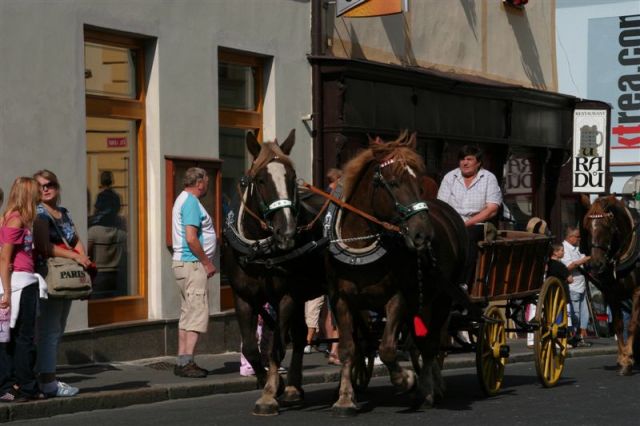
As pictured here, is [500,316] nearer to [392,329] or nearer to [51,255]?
[392,329]

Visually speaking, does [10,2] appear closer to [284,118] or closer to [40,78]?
[40,78]

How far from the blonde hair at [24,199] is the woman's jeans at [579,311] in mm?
11463

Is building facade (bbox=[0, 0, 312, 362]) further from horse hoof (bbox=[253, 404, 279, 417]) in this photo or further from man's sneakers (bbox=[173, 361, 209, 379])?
horse hoof (bbox=[253, 404, 279, 417])

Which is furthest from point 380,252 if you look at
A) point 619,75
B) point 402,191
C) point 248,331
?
point 619,75

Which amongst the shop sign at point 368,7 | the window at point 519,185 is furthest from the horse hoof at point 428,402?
the window at point 519,185

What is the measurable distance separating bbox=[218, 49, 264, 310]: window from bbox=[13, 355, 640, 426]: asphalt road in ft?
13.5

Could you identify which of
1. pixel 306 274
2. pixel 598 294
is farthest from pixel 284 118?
pixel 598 294

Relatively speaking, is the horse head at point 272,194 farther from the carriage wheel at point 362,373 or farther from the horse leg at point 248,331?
the carriage wheel at point 362,373

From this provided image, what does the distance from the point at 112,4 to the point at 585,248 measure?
570 cm

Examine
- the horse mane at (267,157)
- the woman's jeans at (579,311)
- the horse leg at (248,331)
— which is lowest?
the woman's jeans at (579,311)

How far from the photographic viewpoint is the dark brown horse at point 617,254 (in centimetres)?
1430

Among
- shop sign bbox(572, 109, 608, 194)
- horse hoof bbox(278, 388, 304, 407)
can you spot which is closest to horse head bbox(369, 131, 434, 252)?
horse hoof bbox(278, 388, 304, 407)

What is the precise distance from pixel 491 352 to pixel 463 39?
11.3 meters

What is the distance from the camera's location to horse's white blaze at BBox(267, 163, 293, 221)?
1027 centimetres
